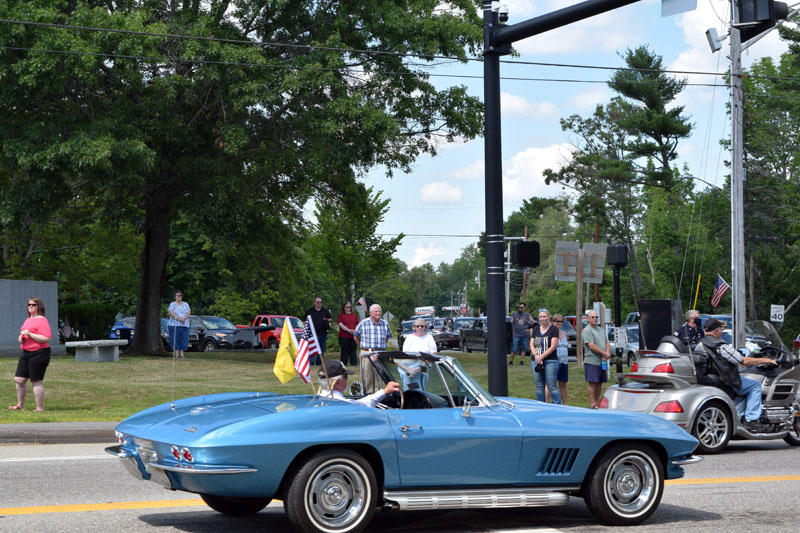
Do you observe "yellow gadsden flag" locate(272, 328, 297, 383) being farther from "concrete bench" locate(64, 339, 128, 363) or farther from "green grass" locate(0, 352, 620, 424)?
"concrete bench" locate(64, 339, 128, 363)

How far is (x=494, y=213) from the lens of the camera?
13.4 metres

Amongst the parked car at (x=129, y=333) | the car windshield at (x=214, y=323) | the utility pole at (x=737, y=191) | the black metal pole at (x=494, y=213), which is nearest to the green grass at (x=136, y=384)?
the utility pole at (x=737, y=191)

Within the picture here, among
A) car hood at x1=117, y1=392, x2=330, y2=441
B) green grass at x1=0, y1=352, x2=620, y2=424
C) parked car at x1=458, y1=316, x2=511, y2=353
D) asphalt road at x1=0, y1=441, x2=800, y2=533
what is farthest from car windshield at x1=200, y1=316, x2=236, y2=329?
car hood at x1=117, y1=392, x2=330, y2=441

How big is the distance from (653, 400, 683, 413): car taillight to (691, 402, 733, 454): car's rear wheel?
28 centimetres

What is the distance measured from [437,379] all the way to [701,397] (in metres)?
6.39

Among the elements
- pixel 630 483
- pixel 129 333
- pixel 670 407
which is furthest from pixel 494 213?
pixel 129 333

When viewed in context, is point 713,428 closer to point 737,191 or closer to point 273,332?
point 737,191

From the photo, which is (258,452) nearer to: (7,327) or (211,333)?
(7,327)

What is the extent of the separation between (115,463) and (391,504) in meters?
5.04

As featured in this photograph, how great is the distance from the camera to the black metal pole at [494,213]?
1325cm

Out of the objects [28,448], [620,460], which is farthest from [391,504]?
[28,448]

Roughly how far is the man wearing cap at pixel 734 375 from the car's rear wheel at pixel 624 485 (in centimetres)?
572

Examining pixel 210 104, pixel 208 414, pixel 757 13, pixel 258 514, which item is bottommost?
pixel 258 514

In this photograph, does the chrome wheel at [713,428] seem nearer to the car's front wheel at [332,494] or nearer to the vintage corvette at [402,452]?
the vintage corvette at [402,452]
